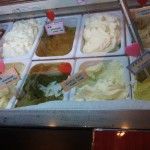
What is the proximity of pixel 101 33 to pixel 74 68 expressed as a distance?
0.51 meters

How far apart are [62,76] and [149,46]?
739 mm

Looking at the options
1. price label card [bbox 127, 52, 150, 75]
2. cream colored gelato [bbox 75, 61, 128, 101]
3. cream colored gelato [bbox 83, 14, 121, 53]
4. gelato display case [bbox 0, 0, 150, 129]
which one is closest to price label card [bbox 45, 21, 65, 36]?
gelato display case [bbox 0, 0, 150, 129]

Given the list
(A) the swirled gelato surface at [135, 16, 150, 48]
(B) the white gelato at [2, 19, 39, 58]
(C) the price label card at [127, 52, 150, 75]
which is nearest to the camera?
(C) the price label card at [127, 52, 150, 75]

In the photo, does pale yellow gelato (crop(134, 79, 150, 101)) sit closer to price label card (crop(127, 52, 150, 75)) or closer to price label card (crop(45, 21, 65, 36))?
price label card (crop(127, 52, 150, 75))

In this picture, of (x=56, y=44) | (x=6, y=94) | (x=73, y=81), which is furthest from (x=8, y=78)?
(x=56, y=44)

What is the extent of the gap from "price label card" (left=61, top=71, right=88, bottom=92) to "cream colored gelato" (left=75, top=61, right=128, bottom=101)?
63mm

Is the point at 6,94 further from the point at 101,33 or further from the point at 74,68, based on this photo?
the point at 101,33

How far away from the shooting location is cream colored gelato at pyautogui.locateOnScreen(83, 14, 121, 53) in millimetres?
2576

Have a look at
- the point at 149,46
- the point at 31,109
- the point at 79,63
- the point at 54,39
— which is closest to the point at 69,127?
the point at 31,109

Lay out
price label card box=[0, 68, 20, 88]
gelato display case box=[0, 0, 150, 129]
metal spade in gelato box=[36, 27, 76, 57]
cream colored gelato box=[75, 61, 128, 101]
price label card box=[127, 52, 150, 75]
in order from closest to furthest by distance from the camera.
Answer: gelato display case box=[0, 0, 150, 129]
price label card box=[127, 52, 150, 75]
cream colored gelato box=[75, 61, 128, 101]
price label card box=[0, 68, 20, 88]
metal spade in gelato box=[36, 27, 76, 57]

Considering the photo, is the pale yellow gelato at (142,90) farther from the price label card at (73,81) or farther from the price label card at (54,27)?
the price label card at (54,27)

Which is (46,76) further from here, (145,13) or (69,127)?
(145,13)

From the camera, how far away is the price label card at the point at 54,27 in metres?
2.73

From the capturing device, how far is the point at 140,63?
6.54 ft
